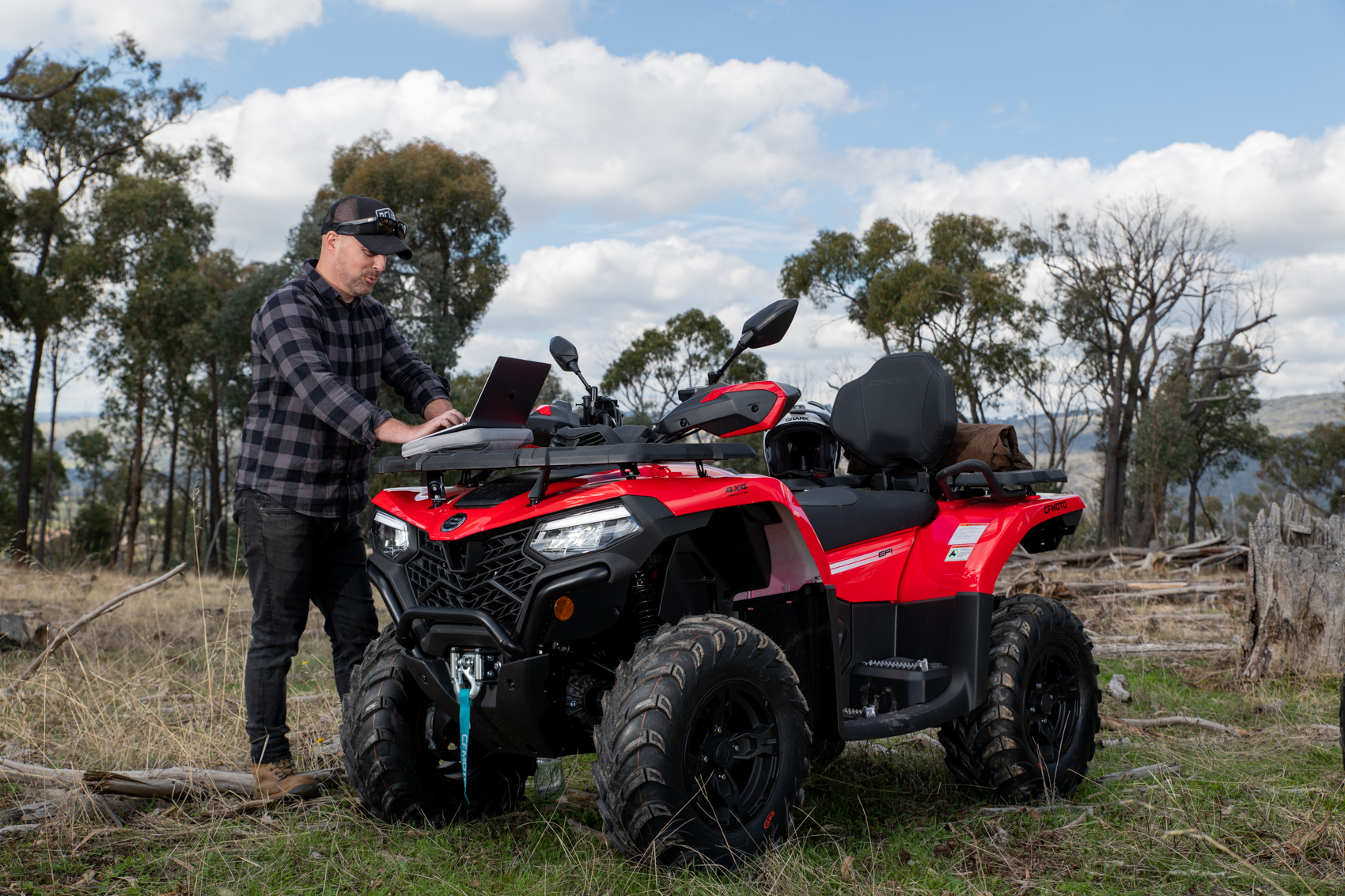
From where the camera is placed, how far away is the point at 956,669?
12.9ft

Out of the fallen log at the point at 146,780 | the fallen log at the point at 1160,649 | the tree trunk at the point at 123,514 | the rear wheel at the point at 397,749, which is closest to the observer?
the rear wheel at the point at 397,749

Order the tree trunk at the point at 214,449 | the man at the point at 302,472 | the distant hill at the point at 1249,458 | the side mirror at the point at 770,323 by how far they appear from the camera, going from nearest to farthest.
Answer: the side mirror at the point at 770,323, the man at the point at 302,472, the tree trunk at the point at 214,449, the distant hill at the point at 1249,458

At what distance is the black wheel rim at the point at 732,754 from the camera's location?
2.95 m

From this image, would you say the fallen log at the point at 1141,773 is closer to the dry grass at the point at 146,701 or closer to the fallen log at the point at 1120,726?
the fallen log at the point at 1120,726

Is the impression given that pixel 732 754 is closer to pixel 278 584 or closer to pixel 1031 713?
pixel 1031 713

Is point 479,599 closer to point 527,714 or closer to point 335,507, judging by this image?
point 527,714

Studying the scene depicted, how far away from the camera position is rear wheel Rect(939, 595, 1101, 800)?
395 centimetres

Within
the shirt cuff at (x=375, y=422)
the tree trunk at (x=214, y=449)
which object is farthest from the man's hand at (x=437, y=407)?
the tree trunk at (x=214, y=449)

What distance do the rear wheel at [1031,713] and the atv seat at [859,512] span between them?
0.60 m

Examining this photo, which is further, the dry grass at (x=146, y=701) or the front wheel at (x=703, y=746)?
the dry grass at (x=146, y=701)

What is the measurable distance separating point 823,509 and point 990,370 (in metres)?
29.2

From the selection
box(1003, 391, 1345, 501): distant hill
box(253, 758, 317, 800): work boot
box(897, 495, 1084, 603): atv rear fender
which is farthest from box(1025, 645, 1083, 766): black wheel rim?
box(1003, 391, 1345, 501): distant hill

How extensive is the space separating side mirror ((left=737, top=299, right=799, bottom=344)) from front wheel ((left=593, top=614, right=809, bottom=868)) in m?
0.85

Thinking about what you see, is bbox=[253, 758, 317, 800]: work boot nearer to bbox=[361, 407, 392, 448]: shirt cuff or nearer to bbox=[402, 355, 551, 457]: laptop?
bbox=[361, 407, 392, 448]: shirt cuff
